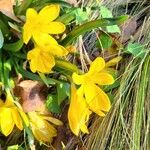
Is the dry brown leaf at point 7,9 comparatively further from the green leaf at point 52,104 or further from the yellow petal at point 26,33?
the green leaf at point 52,104

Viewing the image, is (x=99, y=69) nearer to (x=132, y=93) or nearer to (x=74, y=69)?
(x=74, y=69)

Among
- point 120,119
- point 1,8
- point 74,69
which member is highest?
point 1,8

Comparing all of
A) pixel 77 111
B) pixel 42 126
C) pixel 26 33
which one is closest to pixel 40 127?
pixel 42 126

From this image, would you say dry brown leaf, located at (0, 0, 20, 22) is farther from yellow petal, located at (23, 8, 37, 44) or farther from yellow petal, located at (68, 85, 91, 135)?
yellow petal, located at (68, 85, 91, 135)

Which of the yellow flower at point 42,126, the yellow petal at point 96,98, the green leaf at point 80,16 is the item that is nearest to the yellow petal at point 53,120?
the yellow flower at point 42,126

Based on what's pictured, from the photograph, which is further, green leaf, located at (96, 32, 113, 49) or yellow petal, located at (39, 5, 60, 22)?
green leaf, located at (96, 32, 113, 49)

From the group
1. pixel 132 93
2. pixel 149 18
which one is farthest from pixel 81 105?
pixel 149 18

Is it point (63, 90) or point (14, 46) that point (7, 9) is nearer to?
point (14, 46)

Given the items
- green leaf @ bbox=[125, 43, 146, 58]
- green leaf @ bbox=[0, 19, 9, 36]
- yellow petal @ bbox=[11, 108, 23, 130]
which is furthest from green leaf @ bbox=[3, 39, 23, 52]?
green leaf @ bbox=[125, 43, 146, 58]
